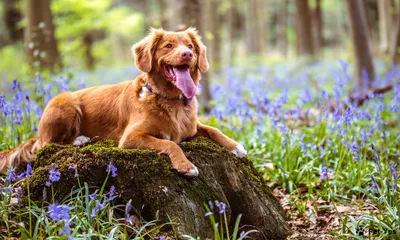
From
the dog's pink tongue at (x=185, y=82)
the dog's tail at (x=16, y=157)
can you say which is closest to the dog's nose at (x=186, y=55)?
the dog's pink tongue at (x=185, y=82)

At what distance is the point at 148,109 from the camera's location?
3.89 m

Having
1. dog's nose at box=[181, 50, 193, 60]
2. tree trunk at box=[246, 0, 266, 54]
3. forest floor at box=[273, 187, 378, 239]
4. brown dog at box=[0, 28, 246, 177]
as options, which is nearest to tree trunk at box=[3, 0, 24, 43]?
tree trunk at box=[246, 0, 266, 54]

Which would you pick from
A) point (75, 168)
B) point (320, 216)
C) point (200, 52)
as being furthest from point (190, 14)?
point (75, 168)

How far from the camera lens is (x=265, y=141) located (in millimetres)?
5359

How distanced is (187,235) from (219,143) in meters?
1.23

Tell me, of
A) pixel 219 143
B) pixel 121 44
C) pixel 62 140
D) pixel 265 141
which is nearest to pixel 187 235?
pixel 219 143

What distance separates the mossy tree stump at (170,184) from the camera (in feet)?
10.6

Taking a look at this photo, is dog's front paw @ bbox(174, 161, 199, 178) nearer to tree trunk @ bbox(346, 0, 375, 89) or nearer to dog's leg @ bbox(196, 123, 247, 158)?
dog's leg @ bbox(196, 123, 247, 158)

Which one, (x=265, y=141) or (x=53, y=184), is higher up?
(x=53, y=184)

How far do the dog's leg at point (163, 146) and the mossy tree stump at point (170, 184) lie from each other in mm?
68

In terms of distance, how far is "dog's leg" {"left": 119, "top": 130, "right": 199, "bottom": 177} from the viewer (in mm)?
3289

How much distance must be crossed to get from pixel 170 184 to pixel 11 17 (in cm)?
2198

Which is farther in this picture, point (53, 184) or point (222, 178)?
point (222, 178)

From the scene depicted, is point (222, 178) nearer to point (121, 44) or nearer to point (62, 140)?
point (62, 140)
